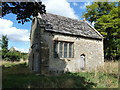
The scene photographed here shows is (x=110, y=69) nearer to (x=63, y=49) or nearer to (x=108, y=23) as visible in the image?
(x=63, y=49)

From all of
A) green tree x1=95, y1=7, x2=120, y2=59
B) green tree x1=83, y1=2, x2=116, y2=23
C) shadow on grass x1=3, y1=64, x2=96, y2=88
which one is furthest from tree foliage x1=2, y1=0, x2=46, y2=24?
green tree x1=83, y1=2, x2=116, y2=23

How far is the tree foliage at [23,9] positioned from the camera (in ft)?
27.0

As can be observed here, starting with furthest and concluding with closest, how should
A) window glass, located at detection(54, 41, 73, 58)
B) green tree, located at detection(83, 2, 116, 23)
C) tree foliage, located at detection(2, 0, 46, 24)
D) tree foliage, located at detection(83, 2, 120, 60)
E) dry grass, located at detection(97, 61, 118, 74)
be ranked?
green tree, located at detection(83, 2, 116, 23)
tree foliage, located at detection(83, 2, 120, 60)
window glass, located at detection(54, 41, 73, 58)
dry grass, located at detection(97, 61, 118, 74)
tree foliage, located at detection(2, 0, 46, 24)

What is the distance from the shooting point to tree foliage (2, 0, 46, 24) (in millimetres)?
8242

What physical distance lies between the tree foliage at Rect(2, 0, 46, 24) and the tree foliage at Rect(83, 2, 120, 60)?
594 inches

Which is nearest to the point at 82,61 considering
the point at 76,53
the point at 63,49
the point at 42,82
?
the point at 76,53

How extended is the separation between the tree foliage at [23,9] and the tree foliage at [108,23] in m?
15.1

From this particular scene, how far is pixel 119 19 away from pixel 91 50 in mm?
8712

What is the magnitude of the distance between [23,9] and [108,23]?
53.1ft

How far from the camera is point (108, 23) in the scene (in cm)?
1941

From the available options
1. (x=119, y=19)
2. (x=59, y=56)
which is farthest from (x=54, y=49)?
(x=119, y=19)

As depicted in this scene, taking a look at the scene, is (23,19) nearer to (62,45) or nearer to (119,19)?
(62,45)

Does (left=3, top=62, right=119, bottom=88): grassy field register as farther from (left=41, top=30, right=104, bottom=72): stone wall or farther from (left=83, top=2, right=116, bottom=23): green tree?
(left=83, top=2, right=116, bottom=23): green tree

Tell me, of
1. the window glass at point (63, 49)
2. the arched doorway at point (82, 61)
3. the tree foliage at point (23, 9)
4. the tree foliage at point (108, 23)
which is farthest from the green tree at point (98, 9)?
the tree foliage at point (23, 9)
